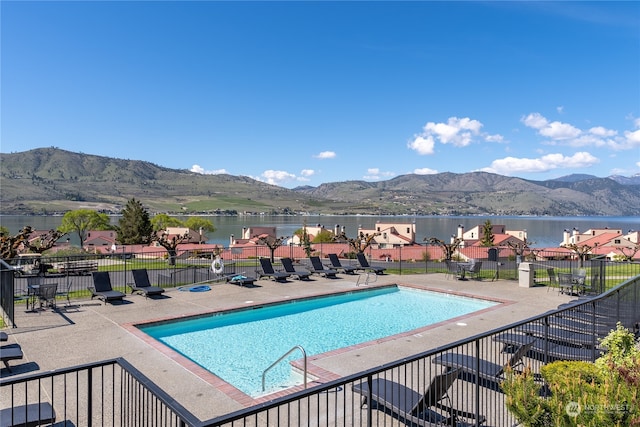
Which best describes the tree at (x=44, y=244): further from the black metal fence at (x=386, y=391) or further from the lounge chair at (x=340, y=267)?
the black metal fence at (x=386, y=391)

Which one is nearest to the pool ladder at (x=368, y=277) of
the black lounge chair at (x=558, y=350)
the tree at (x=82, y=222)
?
the black lounge chair at (x=558, y=350)

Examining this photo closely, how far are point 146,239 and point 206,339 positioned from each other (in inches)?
2135

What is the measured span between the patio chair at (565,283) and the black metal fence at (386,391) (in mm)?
6852

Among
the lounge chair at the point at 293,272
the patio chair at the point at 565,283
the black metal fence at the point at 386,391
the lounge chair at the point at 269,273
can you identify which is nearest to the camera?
the black metal fence at the point at 386,391

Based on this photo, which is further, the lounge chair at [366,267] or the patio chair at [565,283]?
the lounge chair at [366,267]

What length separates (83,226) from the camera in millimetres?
80875

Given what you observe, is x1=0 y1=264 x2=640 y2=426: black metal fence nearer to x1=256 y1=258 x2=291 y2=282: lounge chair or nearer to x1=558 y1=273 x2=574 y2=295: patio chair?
x1=558 y1=273 x2=574 y2=295: patio chair

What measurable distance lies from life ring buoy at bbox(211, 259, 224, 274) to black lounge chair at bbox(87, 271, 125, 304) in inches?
175

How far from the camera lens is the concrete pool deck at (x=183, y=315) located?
22.7 feet

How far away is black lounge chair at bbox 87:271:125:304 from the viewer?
1308 cm

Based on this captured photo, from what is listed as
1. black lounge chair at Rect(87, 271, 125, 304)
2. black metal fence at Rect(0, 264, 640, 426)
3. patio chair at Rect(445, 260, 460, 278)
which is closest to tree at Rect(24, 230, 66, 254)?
black lounge chair at Rect(87, 271, 125, 304)

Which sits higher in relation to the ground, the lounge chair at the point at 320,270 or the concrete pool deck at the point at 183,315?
the lounge chair at the point at 320,270

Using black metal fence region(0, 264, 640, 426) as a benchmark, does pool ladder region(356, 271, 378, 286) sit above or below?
below

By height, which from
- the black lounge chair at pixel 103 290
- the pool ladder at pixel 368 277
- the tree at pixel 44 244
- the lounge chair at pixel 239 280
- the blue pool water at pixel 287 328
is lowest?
the blue pool water at pixel 287 328
